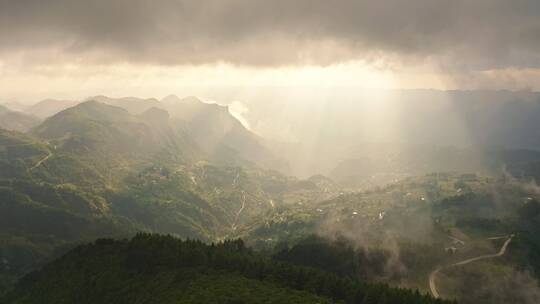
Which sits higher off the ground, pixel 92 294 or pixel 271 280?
pixel 271 280

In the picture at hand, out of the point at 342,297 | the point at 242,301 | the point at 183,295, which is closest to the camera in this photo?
the point at 242,301

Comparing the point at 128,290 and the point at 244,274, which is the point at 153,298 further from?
the point at 244,274

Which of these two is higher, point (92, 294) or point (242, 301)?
point (242, 301)

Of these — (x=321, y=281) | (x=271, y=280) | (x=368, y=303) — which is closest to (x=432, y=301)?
(x=368, y=303)

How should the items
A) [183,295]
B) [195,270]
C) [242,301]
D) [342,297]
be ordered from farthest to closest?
[195,270] → [342,297] → [183,295] → [242,301]

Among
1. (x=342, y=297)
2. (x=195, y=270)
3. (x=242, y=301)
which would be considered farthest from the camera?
(x=195, y=270)

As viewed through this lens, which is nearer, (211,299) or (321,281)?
(211,299)

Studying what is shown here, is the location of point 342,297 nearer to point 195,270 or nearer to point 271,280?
point 271,280

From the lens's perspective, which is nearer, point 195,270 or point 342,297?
point 342,297

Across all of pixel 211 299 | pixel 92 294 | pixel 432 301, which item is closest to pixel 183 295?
pixel 211 299
